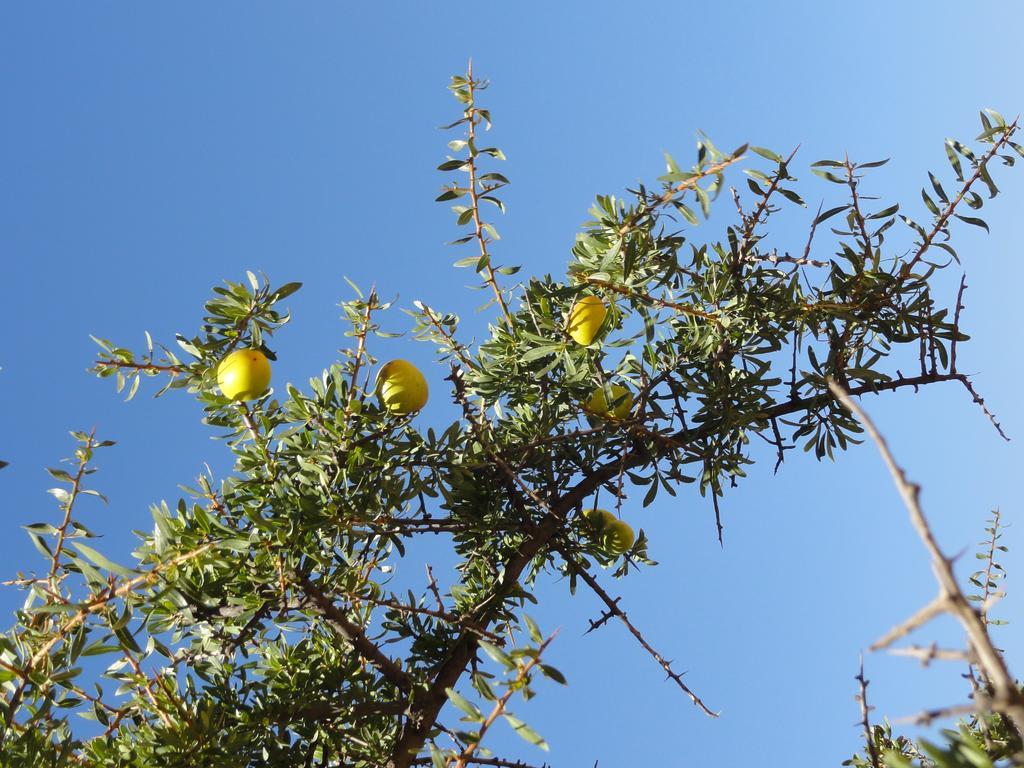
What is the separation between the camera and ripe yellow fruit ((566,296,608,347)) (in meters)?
1.83

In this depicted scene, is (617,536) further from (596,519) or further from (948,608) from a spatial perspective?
(948,608)

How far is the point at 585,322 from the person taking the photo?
1.83 meters

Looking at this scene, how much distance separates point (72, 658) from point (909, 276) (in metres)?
1.69

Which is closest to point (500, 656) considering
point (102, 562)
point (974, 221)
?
point (102, 562)

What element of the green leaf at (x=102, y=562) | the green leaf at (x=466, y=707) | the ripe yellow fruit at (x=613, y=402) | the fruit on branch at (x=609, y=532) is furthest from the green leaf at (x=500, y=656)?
the fruit on branch at (x=609, y=532)

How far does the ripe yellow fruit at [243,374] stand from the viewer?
1.73m

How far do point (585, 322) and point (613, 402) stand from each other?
6.5 inches

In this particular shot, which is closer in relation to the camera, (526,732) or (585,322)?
(526,732)

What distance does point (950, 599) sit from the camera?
0.59 metres

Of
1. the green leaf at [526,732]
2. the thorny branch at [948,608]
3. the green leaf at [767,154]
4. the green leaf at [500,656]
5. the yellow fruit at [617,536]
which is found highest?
the green leaf at [767,154]

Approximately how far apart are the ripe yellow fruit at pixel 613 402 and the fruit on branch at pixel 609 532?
0.24 m

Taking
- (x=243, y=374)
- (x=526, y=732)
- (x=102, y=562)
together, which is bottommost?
(x=526, y=732)

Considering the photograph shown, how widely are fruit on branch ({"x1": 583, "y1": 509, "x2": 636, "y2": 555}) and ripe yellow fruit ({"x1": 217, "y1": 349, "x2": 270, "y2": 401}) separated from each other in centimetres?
75

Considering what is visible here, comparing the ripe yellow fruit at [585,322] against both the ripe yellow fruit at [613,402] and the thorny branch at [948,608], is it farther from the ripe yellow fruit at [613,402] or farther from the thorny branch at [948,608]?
the thorny branch at [948,608]
